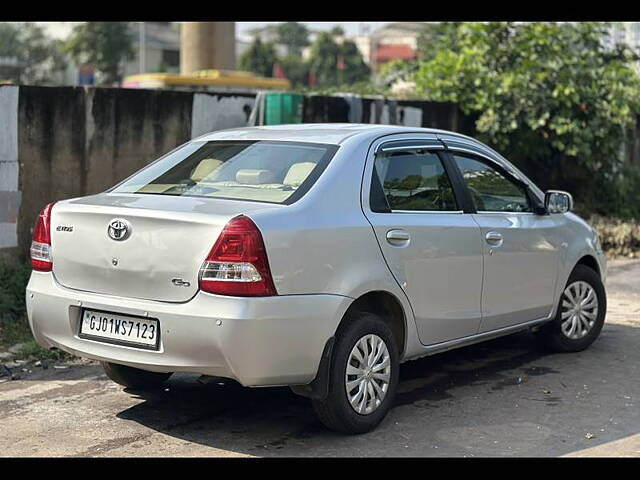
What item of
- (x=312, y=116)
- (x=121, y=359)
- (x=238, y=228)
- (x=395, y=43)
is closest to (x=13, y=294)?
(x=121, y=359)

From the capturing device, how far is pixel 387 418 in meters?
5.82

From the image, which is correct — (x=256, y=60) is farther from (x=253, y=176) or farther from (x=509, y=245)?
(x=253, y=176)

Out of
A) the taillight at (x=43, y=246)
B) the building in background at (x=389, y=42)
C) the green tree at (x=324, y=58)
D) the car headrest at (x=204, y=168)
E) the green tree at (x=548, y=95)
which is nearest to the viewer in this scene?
the taillight at (x=43, y=246)

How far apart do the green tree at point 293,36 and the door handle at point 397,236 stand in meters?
117

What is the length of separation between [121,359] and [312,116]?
6360 mm

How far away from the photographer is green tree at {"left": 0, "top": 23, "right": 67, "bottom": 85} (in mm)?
74750

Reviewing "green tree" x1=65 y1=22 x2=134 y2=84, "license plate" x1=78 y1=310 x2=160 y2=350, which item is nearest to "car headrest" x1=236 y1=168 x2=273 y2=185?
"license plate" x1=78 y1=310 x2=160 y2=350

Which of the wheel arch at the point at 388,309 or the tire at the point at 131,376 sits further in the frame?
the tire at the point at 131,376

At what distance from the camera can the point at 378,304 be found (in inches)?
229

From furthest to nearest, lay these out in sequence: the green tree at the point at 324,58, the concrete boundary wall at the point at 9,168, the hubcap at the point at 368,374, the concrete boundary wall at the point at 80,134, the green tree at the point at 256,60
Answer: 1. the green tree at the point at 324,58
2. the green tree at the point at 256,60
3. the concrete boundary wall at the point at 80,134
4. the concrete boundary wall at the point at 9,168
5. the hubcap at the point at 368,374

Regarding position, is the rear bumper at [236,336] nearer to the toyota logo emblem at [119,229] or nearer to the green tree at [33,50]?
the toyota logo emblem at [119,229]

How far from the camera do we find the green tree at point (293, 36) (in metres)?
123

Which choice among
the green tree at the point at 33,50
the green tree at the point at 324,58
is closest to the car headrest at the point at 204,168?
the green tree at the point at 33,50
